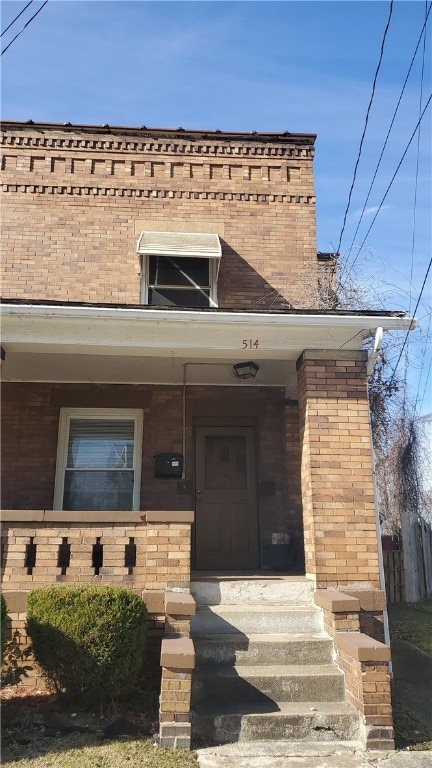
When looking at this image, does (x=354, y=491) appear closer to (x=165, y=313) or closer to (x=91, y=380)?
(x=165, y=313)

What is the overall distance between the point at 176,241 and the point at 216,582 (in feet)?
17.4

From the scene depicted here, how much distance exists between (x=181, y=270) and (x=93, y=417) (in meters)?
2.81

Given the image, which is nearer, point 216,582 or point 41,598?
point 41,598

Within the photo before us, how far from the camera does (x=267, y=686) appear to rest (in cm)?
531

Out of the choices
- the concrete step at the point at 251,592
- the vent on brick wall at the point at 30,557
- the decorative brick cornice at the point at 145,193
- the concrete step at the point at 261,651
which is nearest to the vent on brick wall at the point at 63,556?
the vent on brick wall at the point at 30,557

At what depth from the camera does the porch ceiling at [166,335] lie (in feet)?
21.3

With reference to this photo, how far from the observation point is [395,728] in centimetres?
533

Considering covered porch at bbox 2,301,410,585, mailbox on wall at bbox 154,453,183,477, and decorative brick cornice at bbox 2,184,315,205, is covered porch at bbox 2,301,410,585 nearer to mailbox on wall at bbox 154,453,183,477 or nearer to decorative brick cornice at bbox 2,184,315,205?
mailbox on wall at bbox 154,453,183,477

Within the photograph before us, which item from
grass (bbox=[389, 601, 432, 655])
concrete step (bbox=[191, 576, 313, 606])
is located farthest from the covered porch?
grass (bbox=[389, 601, 432, 655])

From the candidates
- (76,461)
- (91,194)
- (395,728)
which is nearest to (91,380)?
(76,461)

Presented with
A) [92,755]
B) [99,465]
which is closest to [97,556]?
[92,755]

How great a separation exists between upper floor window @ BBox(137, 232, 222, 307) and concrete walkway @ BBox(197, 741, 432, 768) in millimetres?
6314

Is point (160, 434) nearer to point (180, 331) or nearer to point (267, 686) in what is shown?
point (180, 331)

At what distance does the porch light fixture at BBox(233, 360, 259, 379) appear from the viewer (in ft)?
25.6
